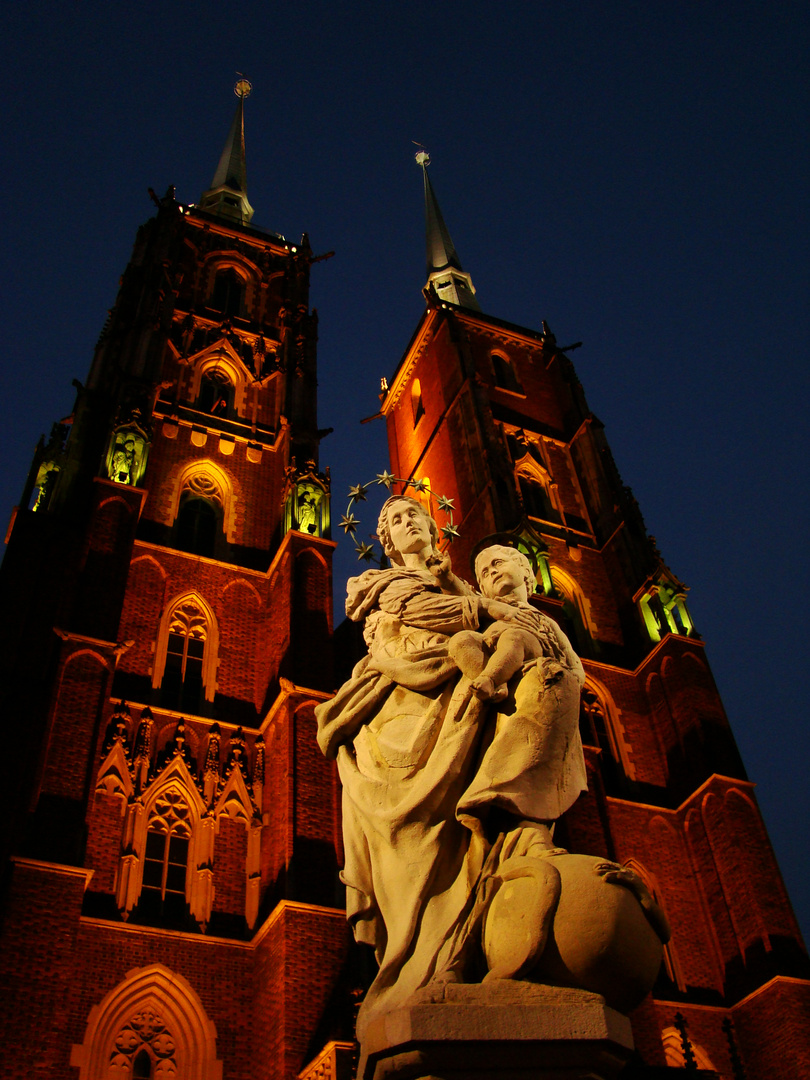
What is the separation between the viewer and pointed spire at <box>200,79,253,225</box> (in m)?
38.0

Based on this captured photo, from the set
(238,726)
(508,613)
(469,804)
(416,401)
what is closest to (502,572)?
(508,613)

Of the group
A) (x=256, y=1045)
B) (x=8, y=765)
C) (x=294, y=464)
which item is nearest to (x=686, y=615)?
(x=294, y=464)

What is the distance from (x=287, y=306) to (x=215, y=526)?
8795 mm

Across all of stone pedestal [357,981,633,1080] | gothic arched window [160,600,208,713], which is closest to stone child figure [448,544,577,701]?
stone pedestal [357,981,633,1080]

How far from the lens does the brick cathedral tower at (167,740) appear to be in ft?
35.8

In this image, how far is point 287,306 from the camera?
25203 millimetres

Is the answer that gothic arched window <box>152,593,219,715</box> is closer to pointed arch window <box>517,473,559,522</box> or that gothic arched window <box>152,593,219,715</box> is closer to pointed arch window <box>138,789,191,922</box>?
pointed arch window <box>138,789,191,922</box>

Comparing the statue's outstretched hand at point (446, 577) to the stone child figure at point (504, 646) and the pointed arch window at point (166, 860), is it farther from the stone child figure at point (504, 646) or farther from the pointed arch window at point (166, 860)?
the pointed arch window at point (166, 860)

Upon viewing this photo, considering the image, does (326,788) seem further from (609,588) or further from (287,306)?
(287,306)

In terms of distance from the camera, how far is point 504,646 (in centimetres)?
343

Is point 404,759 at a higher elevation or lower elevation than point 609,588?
lower

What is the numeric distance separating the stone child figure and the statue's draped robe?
36mm

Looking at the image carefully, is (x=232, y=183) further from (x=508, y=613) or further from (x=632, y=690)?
(x=508, y=613)

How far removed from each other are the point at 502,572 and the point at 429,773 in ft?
3.67
